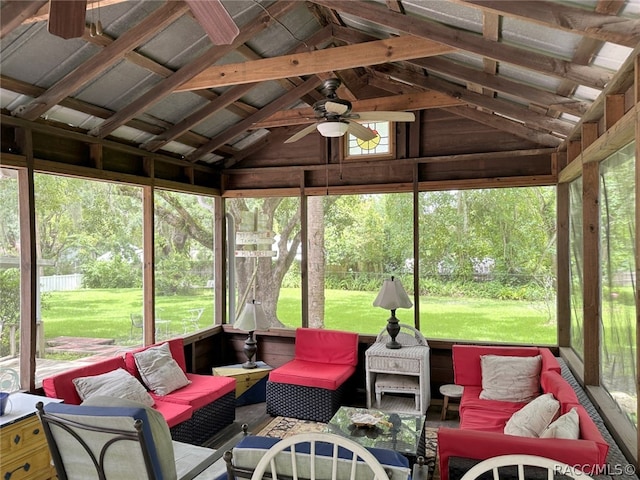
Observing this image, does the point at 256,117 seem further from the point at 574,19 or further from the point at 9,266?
the point at 574,19

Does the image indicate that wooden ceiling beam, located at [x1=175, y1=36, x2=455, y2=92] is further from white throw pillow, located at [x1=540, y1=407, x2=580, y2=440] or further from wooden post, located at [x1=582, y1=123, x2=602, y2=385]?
white throw pillow, located at [x1=540, y1=407, x2=580, y2=440]

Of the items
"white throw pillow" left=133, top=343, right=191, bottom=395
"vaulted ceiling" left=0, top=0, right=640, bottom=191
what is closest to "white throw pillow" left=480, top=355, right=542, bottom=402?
"vaulted ceiling" left=0, top=0, right=640, bottom=191

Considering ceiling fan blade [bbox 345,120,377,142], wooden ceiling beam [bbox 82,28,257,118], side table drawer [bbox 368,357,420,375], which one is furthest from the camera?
side table drawer [bbox 368,357,420,375]

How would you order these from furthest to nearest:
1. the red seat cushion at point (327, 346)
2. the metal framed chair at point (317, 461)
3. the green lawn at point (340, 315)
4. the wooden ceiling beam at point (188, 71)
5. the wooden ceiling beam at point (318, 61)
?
the red seat cushion at point (327, 346) → the green lawn at point (340, 315) → the wooden ceiling beam at point (188, 71) → the wooden ceiling beam at point (318, 61) → the metal framed chair at point (317, 461)

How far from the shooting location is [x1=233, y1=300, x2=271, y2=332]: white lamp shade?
17.0ft

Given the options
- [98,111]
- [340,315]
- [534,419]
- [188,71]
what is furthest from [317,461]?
[340,315]

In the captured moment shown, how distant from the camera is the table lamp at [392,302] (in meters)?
4.91

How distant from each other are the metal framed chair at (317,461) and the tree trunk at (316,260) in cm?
404

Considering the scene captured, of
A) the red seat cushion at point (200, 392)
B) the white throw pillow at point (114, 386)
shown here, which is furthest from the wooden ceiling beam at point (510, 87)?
the white throw pillow at point (114, 386)

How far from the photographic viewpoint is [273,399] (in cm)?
474

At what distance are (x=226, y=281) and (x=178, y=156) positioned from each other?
187cm

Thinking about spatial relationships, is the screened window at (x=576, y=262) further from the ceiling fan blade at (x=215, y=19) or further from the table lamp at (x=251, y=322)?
the ceiling fan blade at (x=215, y=19)

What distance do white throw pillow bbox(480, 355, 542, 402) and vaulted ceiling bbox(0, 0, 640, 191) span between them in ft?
6.84

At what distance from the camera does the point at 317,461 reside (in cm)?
182
